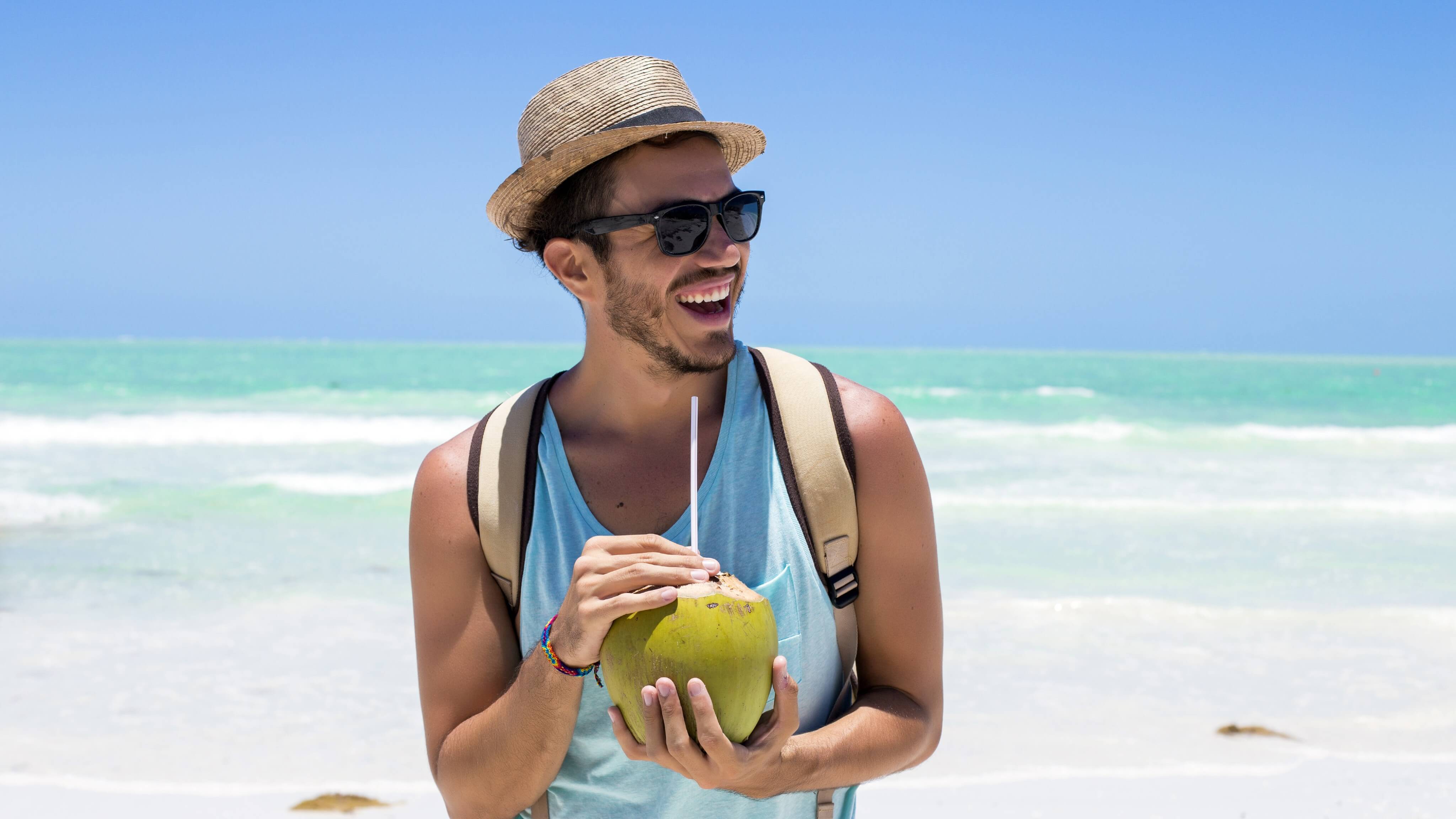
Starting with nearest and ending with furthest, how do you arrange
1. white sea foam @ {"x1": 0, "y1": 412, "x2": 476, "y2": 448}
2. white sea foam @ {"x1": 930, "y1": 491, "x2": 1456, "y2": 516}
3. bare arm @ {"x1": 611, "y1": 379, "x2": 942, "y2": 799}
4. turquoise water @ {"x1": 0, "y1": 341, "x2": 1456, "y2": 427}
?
bare arm @ {"x1": 611, "y1": 379, "x2": 942, "y2": 799} → white sea foam @ {"x1": 930, "y1": 491, "x2": 1456, "y2": 516} → white sea foam @ {"x1": 0, "y1": 412, "x2": 476, "y2": 448} → turquoise water @ {"x1": 0, "y1": 341, "x2": 1456, "y2": 427}

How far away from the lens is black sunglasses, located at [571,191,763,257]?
175 cm

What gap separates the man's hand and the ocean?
2.89 m

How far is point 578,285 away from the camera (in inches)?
76.0

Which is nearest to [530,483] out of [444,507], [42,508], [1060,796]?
[444,507]

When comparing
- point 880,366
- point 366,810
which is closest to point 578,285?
point 366,810

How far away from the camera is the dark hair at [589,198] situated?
182cm

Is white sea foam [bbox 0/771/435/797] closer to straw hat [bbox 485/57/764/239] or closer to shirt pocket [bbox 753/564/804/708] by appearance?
shirt pocket [bbox 753/564/804/708]

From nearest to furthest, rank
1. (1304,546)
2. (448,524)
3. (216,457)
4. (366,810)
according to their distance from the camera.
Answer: (448,524), (366,810), (1304,546), (216,457)

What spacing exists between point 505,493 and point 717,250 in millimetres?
525

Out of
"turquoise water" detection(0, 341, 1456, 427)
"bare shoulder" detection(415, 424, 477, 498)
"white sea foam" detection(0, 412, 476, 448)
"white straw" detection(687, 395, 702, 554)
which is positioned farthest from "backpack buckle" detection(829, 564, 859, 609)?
"turquoise water" detection(0, 341, 1456, 427)

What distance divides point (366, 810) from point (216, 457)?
1221cm

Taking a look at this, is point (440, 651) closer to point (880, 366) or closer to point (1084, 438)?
point (1084, 438)

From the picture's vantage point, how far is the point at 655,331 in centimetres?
180

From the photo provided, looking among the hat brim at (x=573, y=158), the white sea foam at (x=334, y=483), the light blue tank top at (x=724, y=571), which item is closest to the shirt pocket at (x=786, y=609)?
the light blue tank top at (x=724, y=571)
